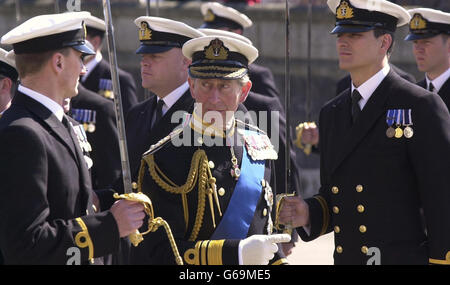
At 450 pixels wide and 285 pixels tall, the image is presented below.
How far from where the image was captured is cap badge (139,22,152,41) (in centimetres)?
699

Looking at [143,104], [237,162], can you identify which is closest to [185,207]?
[237,162]

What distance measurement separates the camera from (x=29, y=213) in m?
4.07

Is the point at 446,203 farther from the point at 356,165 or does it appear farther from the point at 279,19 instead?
the point at 279,19

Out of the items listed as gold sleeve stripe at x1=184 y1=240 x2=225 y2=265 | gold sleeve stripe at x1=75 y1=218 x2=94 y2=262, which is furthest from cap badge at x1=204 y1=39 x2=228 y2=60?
gold sleeve stripe at x1=75 y1=218 x2=94 y2=262

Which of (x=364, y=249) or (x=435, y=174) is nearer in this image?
(x=435, y=174)

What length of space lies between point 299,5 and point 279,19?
12.2 inches

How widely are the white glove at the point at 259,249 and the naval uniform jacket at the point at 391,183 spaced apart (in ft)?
2.81

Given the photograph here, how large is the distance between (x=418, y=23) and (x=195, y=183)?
3466mm

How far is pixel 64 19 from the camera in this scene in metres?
4.55

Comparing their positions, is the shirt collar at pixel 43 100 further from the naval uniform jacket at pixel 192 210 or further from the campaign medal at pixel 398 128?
the campaign medal at pixel 398 128

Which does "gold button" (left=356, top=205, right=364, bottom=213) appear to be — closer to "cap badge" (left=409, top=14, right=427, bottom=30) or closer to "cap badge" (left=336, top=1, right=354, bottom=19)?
"cap badge" (left=336, top=1, right=354, bottom=19)

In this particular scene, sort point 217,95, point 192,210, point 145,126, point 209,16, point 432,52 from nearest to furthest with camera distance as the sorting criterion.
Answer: point 192,210 → point 217,95 → point 145,126 → point 432,52 → point 209,16

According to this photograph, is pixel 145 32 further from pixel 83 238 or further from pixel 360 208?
pixel 83 238

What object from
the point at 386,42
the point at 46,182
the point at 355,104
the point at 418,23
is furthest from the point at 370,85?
the point at 418,23
